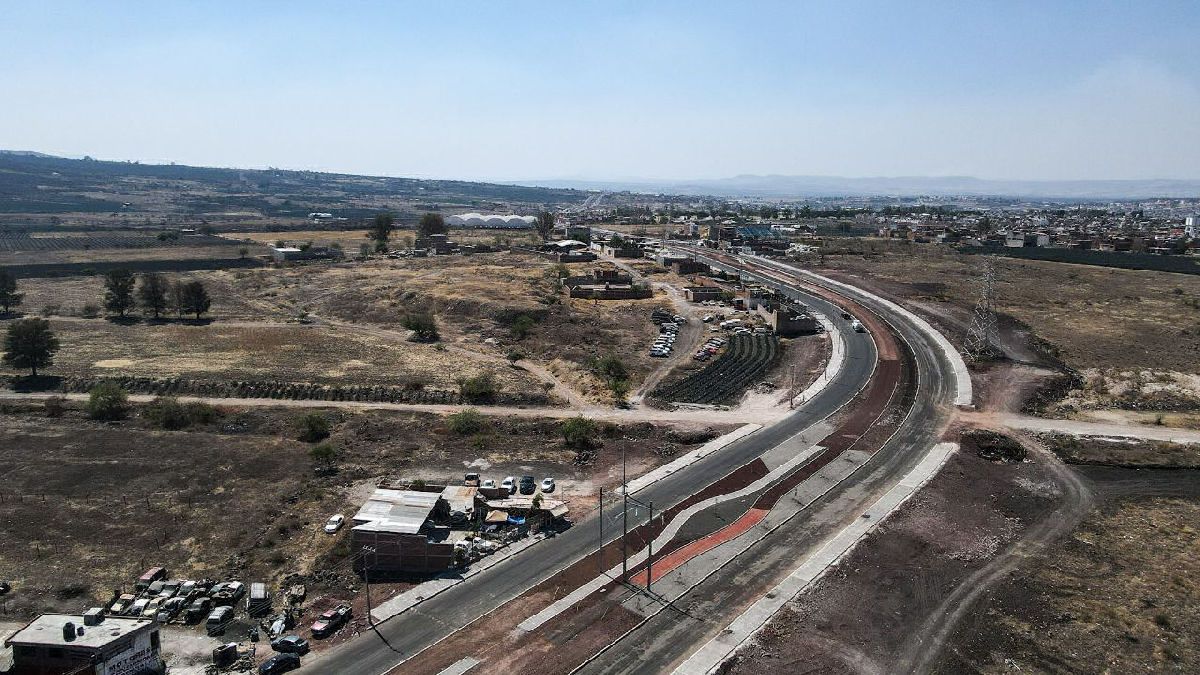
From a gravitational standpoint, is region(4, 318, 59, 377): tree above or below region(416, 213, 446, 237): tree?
below

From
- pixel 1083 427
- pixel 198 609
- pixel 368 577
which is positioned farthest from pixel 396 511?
pixel 1083 427

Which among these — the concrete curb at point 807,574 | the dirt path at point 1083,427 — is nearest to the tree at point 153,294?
the concrete curb at point 807,574

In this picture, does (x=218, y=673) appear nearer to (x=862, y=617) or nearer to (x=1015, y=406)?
(x=862, y=617)

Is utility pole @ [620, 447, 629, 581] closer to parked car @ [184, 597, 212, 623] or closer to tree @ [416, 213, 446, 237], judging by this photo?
parked car @ [184, 597, 212, 623]

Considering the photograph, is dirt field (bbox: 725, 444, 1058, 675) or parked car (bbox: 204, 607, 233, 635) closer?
dirt field (bbox: 725, 444, 1058, 675)

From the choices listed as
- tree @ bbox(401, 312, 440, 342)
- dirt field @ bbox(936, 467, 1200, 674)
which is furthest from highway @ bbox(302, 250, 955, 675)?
tree @ bbox(401, 312, 440, 342)

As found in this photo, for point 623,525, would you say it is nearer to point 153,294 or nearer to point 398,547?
point 398,547

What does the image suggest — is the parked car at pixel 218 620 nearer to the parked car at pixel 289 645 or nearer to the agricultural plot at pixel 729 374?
the parked car at pixel 289 645

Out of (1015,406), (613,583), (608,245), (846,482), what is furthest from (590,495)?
(608,245)
